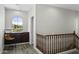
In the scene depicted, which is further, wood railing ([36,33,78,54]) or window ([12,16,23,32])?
window ([12,16,23,32])

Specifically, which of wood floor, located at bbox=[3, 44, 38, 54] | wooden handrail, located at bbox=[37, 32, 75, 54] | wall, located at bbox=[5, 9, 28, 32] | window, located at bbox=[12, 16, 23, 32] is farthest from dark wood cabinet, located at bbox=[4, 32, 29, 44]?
wooden handrail, located at bbox=[37, 32, 75, 54]

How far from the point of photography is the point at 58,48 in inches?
164

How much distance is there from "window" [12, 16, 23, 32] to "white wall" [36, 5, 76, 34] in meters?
2.42

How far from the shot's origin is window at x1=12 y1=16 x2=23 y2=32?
657 centimetres

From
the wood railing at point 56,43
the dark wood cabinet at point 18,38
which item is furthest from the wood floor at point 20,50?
the dark wood cabinet at point 18,38

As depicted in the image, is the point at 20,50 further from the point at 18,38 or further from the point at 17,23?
the point at 17,23

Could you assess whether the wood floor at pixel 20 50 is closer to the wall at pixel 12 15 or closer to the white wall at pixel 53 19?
the white wall at pixel 53 19

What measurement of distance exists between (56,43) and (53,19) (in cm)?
174

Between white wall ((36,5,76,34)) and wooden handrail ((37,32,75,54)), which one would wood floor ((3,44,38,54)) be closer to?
wooden handrail ((37,32,75,54))

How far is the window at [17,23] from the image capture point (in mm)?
6565

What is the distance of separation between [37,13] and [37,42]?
1.58 m

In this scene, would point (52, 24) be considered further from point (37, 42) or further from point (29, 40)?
point (29, 40)

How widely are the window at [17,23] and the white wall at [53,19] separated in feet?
7.93
